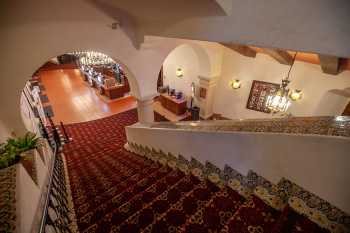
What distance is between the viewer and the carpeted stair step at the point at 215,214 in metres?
1.62

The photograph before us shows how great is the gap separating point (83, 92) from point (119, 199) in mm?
9517

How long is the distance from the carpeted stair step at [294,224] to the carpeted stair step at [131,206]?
1.58 meters

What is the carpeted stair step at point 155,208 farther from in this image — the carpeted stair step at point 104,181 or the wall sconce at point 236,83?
the wall sconce at point 236,83

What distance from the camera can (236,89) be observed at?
7066mm

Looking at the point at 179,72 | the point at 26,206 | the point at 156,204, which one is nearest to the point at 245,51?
the point at 179,72

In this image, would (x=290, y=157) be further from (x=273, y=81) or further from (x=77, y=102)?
(x=77, y=102)

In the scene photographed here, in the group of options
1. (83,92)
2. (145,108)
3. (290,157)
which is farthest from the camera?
(83,92)

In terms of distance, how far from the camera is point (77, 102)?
30.8 ft

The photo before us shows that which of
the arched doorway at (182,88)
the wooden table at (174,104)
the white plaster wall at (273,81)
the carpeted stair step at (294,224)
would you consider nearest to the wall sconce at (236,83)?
the white plaster wall at (273,81)

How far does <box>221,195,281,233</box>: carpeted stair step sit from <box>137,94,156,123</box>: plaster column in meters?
3.65

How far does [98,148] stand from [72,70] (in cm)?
1178

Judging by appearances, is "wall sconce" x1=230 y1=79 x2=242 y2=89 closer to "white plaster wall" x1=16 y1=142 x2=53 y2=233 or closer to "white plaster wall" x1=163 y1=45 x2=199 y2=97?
"white plaster wall" x1=163 y1=45 x2=199 y2=97

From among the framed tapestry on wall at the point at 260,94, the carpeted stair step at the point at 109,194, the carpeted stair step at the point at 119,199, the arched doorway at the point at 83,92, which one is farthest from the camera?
the arched doorway at the point at 83,92

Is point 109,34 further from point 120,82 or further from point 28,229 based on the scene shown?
point 120,82
